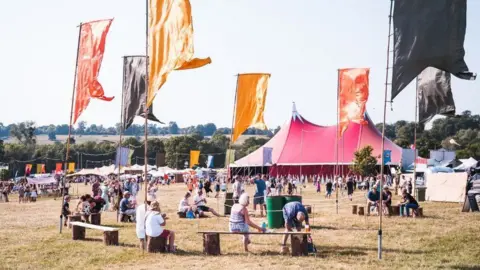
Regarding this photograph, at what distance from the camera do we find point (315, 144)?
56062mm

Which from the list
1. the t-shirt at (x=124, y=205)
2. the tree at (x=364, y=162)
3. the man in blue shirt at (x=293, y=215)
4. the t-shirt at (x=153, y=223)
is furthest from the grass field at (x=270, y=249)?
the tree at (x=364, y=162)

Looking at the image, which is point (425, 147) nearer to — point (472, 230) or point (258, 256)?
point (472, 230)

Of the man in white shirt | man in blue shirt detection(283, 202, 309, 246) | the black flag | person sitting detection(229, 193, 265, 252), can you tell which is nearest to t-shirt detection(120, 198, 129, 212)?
the man in white shirt

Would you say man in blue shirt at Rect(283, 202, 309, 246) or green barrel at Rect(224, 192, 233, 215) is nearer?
man in blue shirt at Rect(283, 202, 309, 246)

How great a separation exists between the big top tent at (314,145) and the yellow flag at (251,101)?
112 feet

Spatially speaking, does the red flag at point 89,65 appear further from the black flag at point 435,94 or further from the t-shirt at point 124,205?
the black flag at point 435,94

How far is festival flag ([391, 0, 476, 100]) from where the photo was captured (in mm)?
11070

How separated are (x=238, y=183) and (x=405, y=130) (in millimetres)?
118446

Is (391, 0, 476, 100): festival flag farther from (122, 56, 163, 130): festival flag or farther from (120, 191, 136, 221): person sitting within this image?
(120, 191, 136, 221): person sitting

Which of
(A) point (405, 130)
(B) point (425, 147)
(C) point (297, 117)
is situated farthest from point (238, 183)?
(A) point (405, 130)

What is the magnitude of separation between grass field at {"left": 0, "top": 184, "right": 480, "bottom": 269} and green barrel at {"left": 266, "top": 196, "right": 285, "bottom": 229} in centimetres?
101

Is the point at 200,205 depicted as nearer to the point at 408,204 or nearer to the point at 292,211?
the point at 408,204

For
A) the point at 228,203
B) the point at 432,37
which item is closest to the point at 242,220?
the point at 432,37

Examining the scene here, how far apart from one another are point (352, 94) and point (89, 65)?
905 cm
